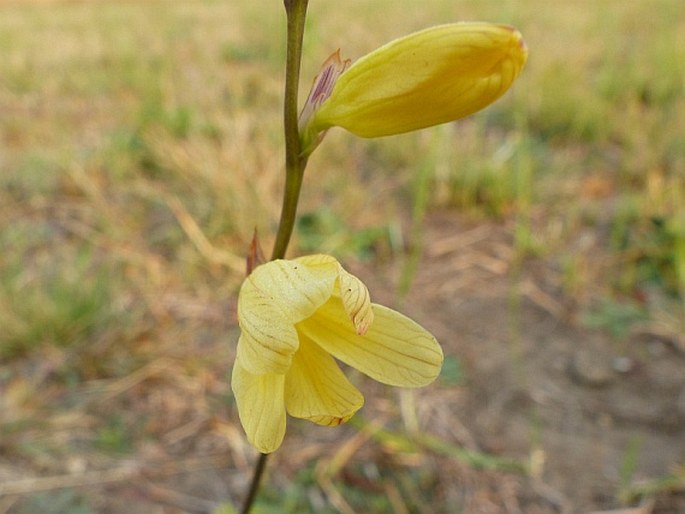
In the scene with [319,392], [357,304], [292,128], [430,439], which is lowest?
[430,439]

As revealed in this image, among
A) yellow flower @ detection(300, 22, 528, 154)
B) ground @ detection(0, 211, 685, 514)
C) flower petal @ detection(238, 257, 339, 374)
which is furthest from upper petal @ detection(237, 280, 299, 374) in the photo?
ground @ detection(0, 211, 685, 514)

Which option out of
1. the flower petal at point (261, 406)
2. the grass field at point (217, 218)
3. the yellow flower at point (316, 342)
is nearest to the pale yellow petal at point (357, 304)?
the yellow flower at point (316, 342)

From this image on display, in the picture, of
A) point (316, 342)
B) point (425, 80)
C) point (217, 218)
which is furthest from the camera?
point (217, 218)

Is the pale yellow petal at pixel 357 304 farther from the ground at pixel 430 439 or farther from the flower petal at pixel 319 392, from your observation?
the ground at pixel 430 439

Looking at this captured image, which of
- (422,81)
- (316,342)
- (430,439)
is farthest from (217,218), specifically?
(422,81)

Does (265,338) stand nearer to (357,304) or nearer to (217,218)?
(357,304)

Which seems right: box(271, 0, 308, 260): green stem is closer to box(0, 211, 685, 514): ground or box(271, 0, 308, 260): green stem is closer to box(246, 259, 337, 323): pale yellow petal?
box(246, 259, 337, 323): pale yellow petal

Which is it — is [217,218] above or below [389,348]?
below
